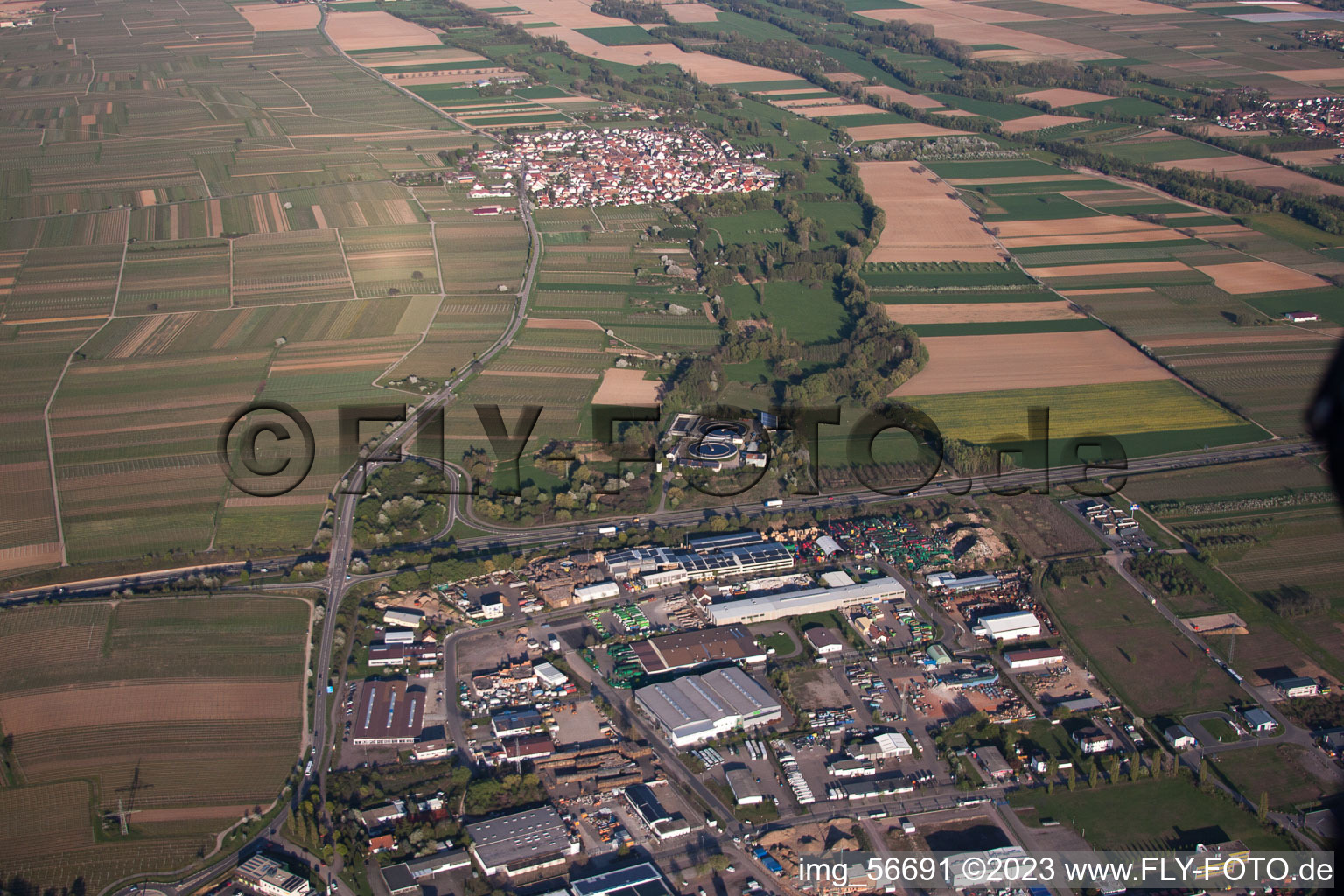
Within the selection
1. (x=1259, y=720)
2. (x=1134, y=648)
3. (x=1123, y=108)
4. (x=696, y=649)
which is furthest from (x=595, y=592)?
(x=1123, y=108)

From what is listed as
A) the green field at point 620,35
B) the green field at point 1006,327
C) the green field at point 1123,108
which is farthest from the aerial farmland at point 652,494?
the green field at point 620,35

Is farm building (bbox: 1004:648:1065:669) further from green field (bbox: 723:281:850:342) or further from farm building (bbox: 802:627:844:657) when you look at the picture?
green field (bbox: 723:281:850:342)

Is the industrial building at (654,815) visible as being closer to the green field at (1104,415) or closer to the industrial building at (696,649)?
the industrial building at (696,649)

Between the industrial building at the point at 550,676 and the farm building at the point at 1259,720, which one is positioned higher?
the farm building at the point at 1259,720

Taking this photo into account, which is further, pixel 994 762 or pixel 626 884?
pixel 994 762

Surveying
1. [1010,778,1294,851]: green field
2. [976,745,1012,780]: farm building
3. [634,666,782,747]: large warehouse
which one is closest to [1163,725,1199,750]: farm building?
[1010,778,1294,851]: green field

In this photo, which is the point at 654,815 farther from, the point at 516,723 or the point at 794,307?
the point at 794,307

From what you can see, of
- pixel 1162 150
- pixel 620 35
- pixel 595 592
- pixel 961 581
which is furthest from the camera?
pixel 620 35

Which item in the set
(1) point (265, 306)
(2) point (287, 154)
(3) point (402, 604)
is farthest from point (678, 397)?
(2) point (287, 154)
